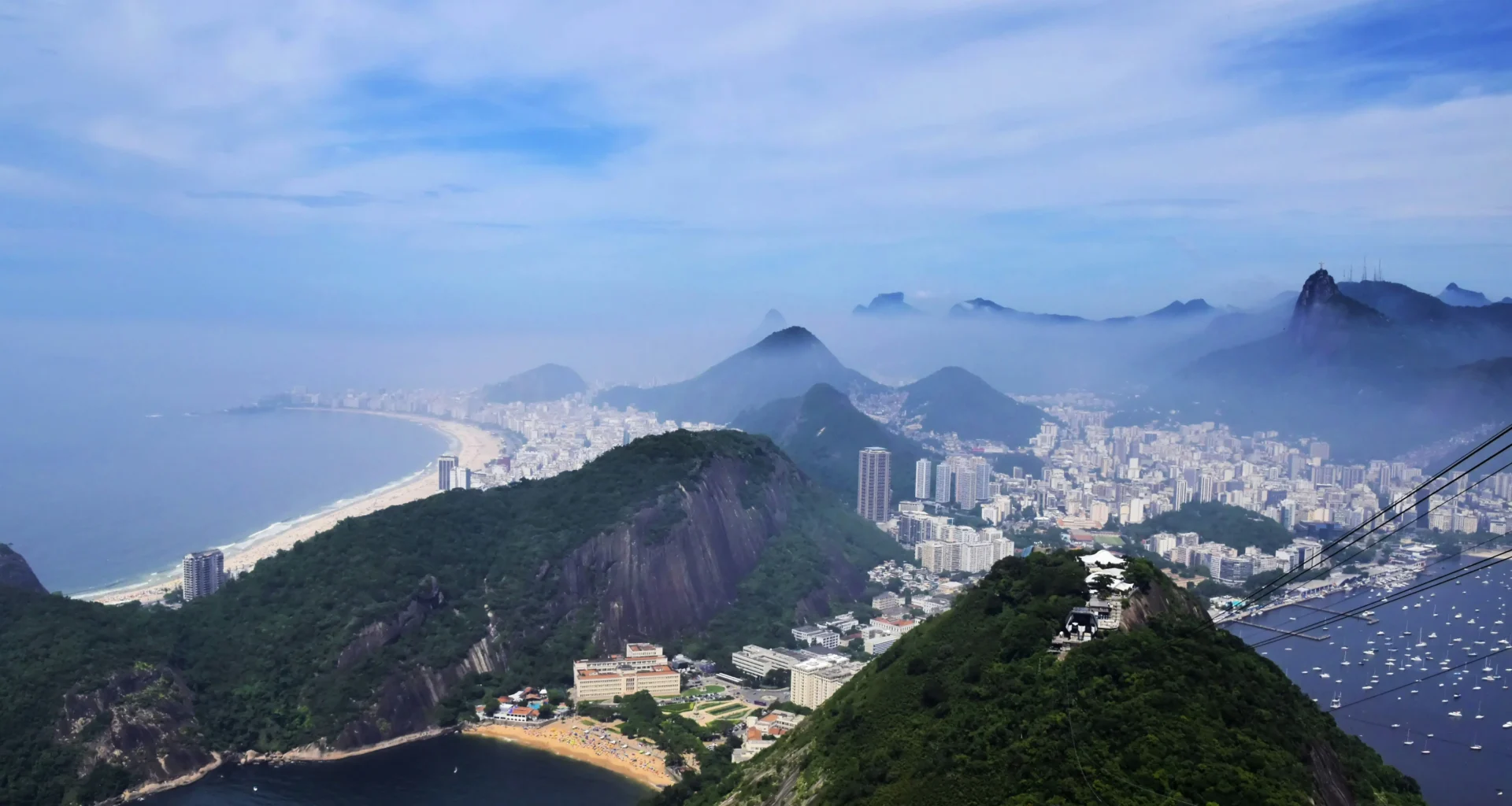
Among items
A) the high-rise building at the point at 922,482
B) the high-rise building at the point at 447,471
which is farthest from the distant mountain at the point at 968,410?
the high-rise building at the point at 447,471

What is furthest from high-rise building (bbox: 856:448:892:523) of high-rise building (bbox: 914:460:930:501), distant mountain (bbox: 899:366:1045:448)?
distant mountain (bbox: 899:366:1045:448)

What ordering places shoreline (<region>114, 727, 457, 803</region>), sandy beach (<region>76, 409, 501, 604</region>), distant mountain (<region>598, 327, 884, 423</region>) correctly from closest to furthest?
shoreline (<region>114, 727, 457, 803</region>) < sandy beach (<region>76, 409, 501, 604</region>) < distant mountain (<region>598, 327, 884, 423</region>)

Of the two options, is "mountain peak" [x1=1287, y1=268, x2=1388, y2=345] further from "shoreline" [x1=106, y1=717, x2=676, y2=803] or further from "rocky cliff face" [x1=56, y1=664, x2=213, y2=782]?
"rocky cliff face" [x1=56, y1=664, x2=213, y2=782]

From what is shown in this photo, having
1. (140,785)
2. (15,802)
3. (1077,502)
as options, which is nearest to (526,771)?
(140,785)

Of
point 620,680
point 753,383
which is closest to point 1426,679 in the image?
point 620,680

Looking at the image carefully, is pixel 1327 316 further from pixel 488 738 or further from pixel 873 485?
pixel 488 738

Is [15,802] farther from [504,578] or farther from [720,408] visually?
[720,408]

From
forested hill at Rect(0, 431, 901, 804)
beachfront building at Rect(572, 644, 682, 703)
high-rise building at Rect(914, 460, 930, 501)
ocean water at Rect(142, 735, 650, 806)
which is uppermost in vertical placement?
high-rise building at Rect(914, 460, 930, 501)
